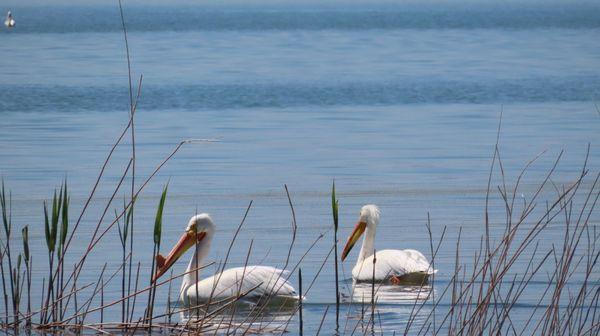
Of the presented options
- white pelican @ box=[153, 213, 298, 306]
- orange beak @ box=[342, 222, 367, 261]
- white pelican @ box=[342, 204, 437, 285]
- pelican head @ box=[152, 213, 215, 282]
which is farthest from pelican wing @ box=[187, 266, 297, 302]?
orange beak @ box=[342, 222, 367, 261]

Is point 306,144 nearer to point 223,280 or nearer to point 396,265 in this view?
point 396,265

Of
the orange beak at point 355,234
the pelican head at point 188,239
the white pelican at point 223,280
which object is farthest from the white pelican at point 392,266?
the pelican head at point 188,239

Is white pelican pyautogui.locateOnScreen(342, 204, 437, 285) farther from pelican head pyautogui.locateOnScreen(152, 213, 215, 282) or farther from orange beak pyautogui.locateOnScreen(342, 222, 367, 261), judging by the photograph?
pelican head pyautogui.locateOnScreen(152, 213, 215, 282)

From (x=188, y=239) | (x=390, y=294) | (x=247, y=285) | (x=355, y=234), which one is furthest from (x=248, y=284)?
(x=355, y=234)

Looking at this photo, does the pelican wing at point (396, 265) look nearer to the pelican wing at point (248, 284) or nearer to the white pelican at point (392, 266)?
the white pelican at point (392, 266)

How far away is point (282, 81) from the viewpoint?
30.4 metres

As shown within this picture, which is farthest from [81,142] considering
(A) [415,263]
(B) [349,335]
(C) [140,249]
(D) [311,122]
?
Answer: (B) [349,335]

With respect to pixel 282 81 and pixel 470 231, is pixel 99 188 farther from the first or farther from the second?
pixel 282 81

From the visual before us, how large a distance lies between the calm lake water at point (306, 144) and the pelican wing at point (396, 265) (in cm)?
17

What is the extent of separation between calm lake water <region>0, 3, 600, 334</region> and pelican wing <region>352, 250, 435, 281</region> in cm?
17

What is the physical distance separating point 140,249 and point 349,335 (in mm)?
3098

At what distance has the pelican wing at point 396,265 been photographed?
28.1ft

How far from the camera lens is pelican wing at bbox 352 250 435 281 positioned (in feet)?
28.1

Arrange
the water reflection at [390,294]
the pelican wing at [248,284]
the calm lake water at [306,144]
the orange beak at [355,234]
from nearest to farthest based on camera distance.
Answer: the pelican wing at [248,284] → the water reflection at [390,294] → the orange beak at [355,234] → the calm lake water at [306,144]
